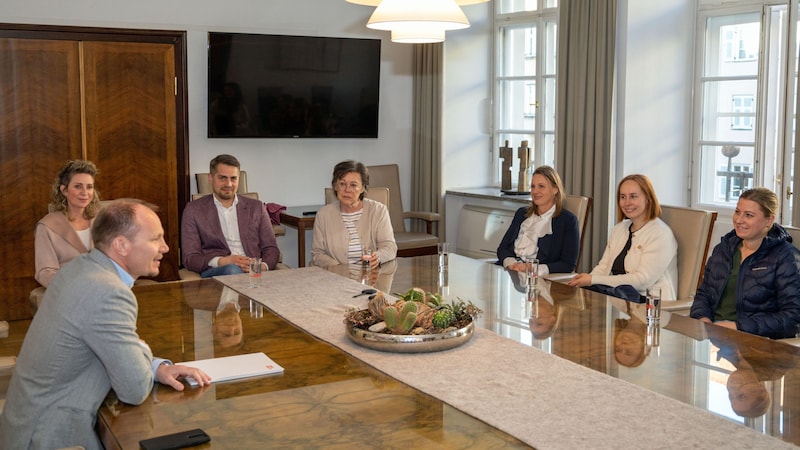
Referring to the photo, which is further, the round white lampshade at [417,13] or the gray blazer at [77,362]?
the round white lampshade at [417,13]

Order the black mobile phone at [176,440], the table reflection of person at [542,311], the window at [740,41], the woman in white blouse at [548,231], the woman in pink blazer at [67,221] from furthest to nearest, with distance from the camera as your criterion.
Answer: the window at [740,41], the woman in white blouse at [548,231], the woman in pink blazer at [67,221], the table reflection of person at [542,311], the black mobile phone at [176,440]

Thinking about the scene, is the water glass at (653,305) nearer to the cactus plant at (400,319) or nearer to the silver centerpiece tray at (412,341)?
the silver centerpiece tray at (412,341)

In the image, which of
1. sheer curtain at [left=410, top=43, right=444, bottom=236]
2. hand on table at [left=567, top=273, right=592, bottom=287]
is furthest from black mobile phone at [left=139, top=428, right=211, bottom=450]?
sheer curtain at [left=410, top=43, right=444, bottom=236]

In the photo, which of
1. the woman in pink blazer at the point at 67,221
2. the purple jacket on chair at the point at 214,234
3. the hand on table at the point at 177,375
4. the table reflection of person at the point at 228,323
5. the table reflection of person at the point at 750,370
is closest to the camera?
the table reflection of person at the point at 750,370

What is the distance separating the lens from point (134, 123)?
246 inches

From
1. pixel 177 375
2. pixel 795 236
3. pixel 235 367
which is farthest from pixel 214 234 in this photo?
pixel 795 236

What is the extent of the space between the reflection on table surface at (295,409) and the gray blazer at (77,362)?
0.22ft

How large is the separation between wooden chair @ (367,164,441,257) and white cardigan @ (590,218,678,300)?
107 inches

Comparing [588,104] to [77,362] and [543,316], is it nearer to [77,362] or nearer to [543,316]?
[543,316]

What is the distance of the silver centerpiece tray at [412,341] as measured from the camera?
261cm

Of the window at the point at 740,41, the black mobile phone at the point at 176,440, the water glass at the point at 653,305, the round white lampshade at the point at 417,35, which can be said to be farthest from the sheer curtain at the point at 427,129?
the black mobile phone at the point at 176,440

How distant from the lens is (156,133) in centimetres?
636

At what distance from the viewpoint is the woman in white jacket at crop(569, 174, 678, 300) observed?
4051 mm

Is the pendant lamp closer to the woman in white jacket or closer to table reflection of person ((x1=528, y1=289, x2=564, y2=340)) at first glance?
table reflection of person ((x1=528, y1=289, x2=564, y2=340))
